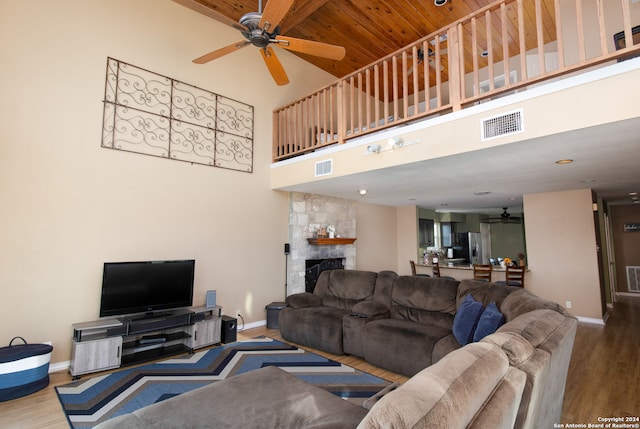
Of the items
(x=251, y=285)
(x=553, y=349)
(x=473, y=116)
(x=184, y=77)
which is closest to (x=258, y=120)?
(x=184, y=77)

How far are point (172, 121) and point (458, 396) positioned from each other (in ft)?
15.3

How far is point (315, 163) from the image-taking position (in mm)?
4711

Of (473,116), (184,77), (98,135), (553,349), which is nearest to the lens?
(553,349)

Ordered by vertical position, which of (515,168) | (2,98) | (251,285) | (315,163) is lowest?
(251,285)

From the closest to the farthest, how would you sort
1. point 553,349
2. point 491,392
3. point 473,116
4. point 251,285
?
1. point 491,392
2. point 553,349
3. point 473,116
4. point 251,285

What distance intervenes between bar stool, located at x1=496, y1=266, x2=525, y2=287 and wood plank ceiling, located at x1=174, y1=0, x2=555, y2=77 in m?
4.04

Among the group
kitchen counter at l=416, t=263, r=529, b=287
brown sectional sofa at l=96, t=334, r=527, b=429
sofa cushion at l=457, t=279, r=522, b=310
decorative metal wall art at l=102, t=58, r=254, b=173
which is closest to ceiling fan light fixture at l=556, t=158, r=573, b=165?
sofa cushion at l=457, t=279, r=522, b=310

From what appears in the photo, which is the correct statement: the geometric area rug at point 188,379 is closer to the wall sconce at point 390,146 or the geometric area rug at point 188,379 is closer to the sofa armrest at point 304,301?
the sofa armrest at point 304,301

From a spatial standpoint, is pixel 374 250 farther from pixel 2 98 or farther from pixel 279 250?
pixel 2 98

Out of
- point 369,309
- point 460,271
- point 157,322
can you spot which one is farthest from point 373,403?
point 460,271

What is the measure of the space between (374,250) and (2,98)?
6.69 m

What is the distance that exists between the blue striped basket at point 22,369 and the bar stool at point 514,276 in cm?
659

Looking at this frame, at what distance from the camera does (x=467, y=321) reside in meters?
2.96

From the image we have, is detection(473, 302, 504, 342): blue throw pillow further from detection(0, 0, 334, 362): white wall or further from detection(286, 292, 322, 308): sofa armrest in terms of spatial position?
detection(0, 0, 334, 362): white wall
